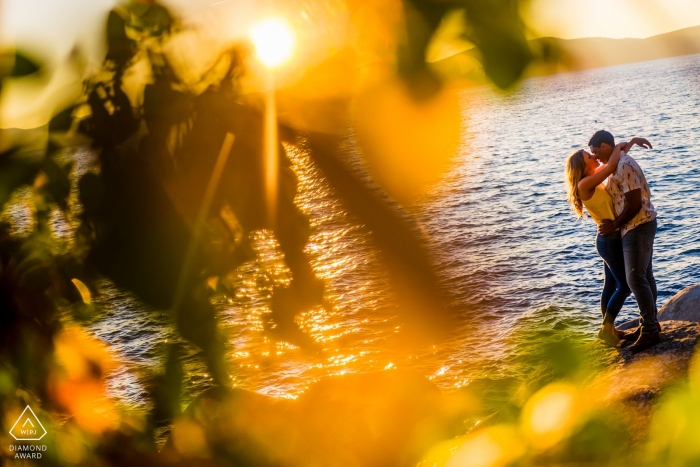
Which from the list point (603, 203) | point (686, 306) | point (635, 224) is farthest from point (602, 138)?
point (686, 306)

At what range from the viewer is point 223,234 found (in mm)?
1390

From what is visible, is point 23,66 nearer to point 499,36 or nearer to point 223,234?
point 223,234

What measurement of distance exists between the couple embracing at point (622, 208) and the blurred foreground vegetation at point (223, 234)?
4.60m

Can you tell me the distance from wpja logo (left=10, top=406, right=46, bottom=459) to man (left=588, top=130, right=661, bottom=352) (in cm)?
532

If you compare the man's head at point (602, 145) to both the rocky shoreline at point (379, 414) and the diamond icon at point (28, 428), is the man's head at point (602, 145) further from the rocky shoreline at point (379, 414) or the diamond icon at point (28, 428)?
the diamond icon at point (28, 428)

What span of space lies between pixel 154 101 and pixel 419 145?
701 mm

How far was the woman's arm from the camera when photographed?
5762 mm

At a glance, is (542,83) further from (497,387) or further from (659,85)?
(659,85)

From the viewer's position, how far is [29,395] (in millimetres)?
1862

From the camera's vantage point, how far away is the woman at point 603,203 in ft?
19.2

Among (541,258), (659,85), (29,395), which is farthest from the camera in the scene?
(659,85)

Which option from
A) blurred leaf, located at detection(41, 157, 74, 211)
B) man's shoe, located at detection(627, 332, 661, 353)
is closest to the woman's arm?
man's shoe, located at detection(627, 332, 661, 353)

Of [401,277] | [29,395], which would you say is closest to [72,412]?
[29,395]

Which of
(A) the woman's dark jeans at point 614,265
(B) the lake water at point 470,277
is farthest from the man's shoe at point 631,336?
(B) the lake water at point 470,277
